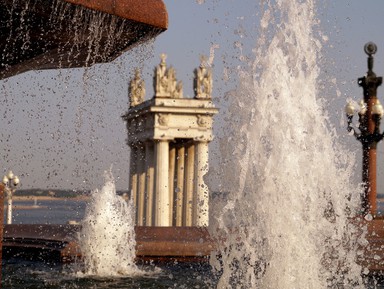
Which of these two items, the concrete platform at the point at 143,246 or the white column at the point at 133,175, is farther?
the white column at the point at 133,175

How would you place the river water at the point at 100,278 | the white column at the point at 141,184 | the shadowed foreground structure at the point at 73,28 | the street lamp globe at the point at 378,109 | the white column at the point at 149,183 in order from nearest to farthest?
the shadowed foreground structure at the point at 73,28
the river water at the point at 100,278
the street lamp globe at the point at 378,109
the white column at the point at 149,183
the white column at the point at 141,184

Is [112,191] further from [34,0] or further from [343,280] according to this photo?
[34,0]

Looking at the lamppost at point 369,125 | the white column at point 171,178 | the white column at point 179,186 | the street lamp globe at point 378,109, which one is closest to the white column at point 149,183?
the white column at point 171,178

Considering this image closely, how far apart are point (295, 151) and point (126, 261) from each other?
4.09 m

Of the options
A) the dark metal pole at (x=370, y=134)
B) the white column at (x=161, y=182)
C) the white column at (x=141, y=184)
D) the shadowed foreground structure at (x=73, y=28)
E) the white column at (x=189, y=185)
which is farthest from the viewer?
the white column at (x=141, y=184)

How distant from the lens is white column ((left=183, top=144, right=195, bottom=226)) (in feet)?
138

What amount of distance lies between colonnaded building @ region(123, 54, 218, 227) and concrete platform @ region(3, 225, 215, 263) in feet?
90.6

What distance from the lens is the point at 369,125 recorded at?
16.2 meters

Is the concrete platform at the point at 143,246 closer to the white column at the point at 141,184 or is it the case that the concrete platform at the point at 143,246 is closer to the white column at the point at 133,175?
the white column at the point at 141,184

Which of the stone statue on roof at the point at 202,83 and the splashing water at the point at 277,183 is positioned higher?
the stone statue on roof at the point at 202,83

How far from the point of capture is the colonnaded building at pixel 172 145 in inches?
1606

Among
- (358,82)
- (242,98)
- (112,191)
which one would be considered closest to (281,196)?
(242,98)

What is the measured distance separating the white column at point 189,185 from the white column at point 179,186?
310 mm

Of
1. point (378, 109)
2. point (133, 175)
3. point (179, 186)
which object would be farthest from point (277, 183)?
point (133, 175)
